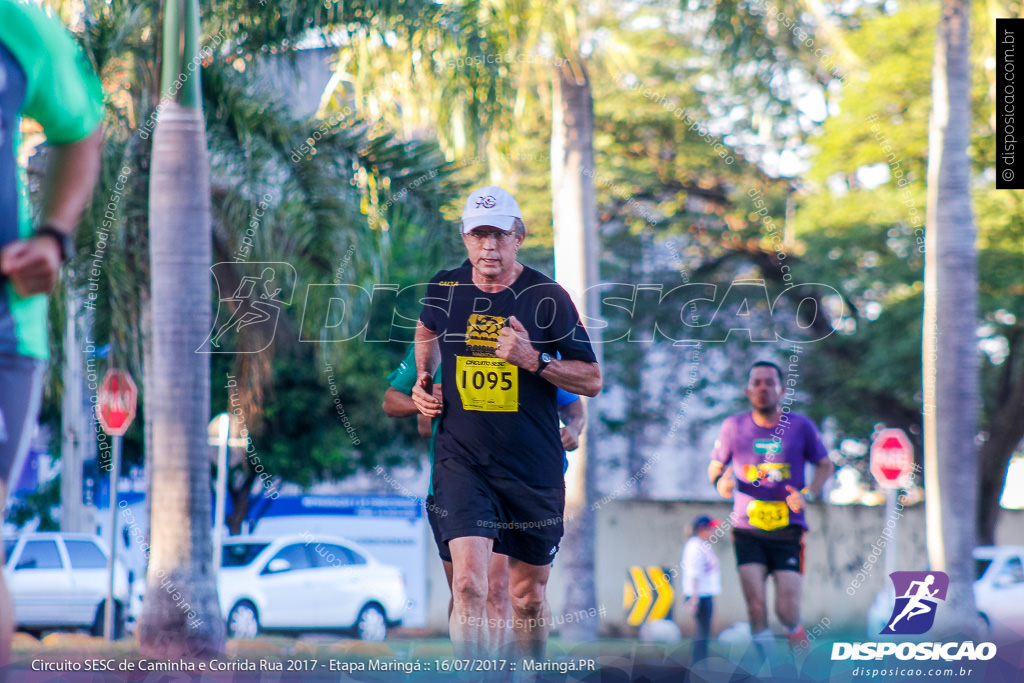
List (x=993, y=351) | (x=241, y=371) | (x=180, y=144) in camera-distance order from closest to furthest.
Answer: (x=180, y=144), (x=241, y=371), (x=993, y=351)

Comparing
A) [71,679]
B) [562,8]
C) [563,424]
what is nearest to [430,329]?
[563,424]

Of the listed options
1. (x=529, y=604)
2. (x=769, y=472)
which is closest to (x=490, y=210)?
(x=529, y=604)

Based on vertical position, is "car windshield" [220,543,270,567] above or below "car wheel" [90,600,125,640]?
above

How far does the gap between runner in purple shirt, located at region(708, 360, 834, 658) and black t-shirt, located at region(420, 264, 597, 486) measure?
248 centimetres

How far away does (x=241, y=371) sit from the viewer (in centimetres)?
1095

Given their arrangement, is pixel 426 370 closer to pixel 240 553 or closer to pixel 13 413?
pixel 13 413

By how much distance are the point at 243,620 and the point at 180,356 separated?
24.2 feet

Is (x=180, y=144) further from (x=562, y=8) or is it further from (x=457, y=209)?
(x=562, y=8)

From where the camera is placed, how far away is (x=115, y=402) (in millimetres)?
8305

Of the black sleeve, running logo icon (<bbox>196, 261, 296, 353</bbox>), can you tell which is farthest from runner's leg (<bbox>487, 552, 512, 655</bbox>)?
running logo icon (<bbox>196, 261, 296, 353</bbox>)

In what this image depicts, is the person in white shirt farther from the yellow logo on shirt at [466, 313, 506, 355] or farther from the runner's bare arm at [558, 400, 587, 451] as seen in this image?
the yellow logo on shirt at [466, 313, 506, 355]

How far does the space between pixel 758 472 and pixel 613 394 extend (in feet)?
64.0

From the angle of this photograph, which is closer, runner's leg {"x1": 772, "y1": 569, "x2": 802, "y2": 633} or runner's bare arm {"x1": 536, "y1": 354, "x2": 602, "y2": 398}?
runner's bare arm {"x1": 536, "y1": 354, "x2": 602, "y2": 398}

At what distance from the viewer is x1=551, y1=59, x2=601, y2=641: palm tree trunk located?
11695 millimetres
